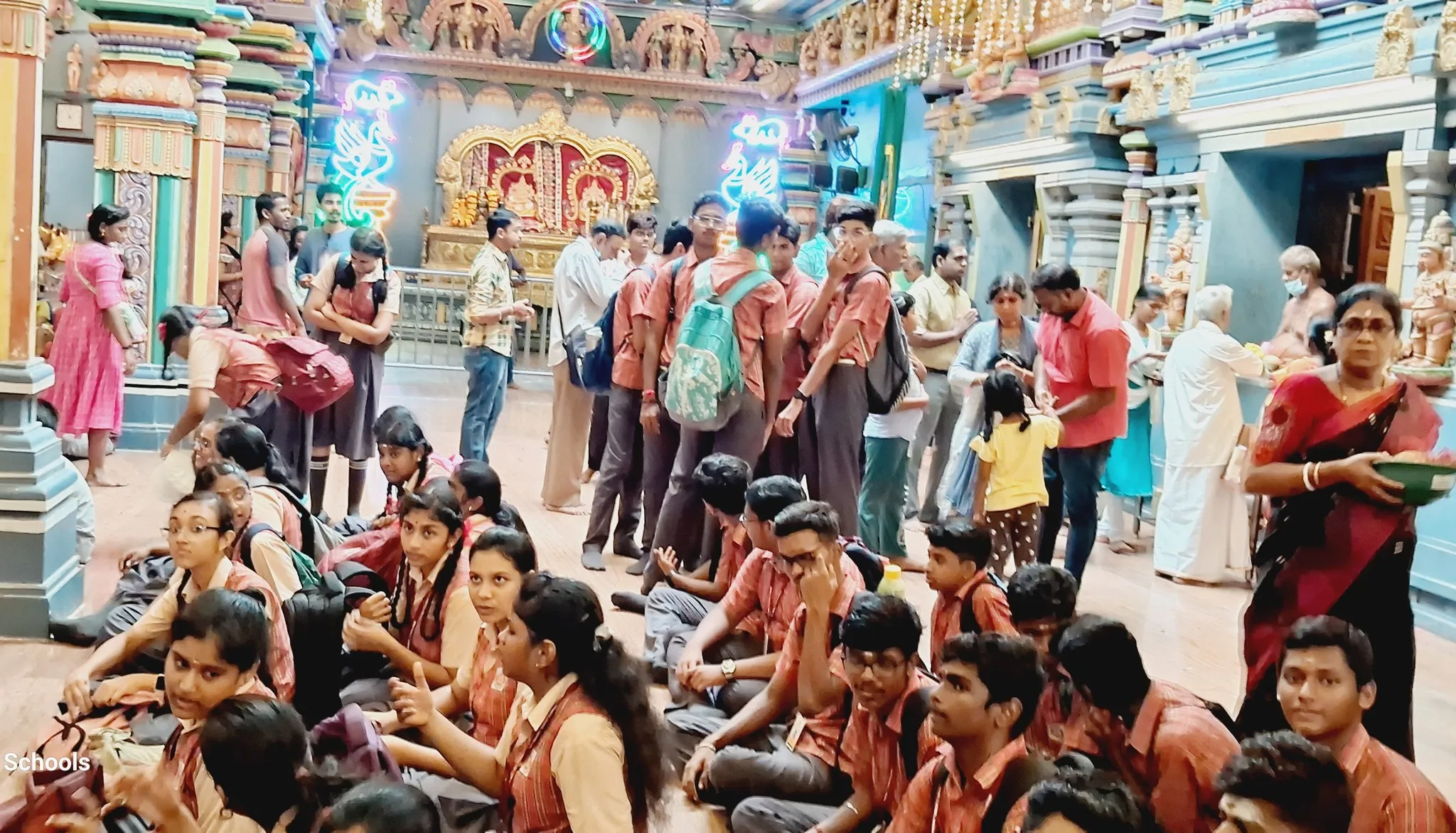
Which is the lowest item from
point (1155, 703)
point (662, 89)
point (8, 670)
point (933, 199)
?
point (8, 670)

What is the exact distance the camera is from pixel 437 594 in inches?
138

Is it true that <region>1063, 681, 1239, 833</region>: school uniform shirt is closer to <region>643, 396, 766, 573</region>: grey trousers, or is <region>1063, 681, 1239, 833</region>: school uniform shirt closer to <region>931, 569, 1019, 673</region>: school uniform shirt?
<region>931, 569, 1019, 673</region>: school uniform shirt

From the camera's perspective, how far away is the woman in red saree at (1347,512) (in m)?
2.96

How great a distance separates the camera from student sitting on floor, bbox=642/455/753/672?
4.41 metres

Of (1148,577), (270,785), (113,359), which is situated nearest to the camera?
(270,785)

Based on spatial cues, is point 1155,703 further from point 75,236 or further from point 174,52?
point 75,236

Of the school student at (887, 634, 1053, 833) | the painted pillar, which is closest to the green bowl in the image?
the school student at (887, 634, 1053, 833)

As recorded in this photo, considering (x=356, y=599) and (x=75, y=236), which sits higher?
(x=75, y=236)

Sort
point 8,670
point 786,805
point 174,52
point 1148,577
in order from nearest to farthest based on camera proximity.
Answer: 1. point 786,805
2. point 8,670
3. point 1148,577
4. point 174,52

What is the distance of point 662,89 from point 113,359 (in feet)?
38.3

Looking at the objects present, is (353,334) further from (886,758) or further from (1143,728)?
(1143,728)

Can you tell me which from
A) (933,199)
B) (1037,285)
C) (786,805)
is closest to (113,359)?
(1037,285)

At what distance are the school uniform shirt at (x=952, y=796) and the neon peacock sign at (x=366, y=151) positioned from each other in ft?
49.5

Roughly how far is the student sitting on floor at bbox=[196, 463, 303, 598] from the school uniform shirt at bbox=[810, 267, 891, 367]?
95.8 inches
